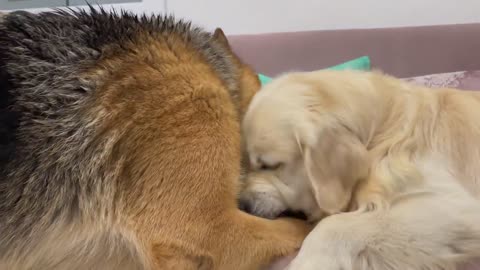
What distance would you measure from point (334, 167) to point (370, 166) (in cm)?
11

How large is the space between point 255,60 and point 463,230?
1.45m

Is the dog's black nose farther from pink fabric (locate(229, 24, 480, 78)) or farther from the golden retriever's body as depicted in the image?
pink fabric (locate(229, 24, 480, 78))

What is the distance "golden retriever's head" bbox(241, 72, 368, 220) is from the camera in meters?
1.34

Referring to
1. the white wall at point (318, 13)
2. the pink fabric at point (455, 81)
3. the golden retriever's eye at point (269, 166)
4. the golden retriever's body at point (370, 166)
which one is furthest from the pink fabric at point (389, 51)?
the golden retriever's eye at point (269, 166)

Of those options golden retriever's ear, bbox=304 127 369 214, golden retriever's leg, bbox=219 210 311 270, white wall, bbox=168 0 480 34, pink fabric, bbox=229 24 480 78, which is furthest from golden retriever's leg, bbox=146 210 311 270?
white wall, bbox=168 0 480 34

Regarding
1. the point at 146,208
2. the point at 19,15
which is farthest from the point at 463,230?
the point at 19,15

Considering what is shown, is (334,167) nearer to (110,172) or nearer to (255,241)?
(255,241)

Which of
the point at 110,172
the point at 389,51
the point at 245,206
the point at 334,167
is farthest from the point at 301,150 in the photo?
the point at 389,51

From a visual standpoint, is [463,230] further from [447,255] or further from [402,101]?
[402,101]

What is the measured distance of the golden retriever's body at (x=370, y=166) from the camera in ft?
4.13

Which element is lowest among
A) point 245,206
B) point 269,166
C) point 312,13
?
point 245,206

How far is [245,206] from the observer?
1489 millimetres

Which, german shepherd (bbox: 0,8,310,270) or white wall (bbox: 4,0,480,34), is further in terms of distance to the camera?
white wall (bbox: 4,0,480,34)

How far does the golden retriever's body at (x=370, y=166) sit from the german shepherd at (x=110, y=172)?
12 centimetres
